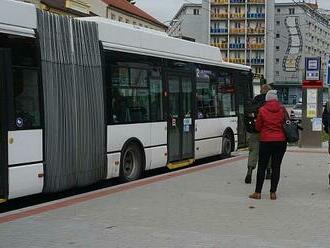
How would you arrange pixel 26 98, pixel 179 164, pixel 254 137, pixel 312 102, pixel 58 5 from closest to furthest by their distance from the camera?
pixel 26 98, pixel 254 137, pixel 179 164, pixel 312 102, pixel 58 5

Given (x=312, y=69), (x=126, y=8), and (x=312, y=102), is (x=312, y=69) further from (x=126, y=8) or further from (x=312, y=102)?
(x=126, y=8)

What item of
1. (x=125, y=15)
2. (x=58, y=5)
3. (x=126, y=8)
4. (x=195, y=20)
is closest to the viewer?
(x=58, y=5)

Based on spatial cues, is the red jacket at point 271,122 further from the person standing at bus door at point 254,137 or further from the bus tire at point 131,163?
the bus tire at point 131,163

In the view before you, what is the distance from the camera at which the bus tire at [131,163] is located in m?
11.9

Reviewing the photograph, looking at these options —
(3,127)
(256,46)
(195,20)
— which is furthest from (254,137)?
(195,20)

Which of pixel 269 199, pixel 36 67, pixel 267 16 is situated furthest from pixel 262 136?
pixel 267 16

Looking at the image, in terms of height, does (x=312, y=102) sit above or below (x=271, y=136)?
above

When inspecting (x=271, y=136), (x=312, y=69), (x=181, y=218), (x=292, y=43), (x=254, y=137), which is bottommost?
(x=181, y=218)

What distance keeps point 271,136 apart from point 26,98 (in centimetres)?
377

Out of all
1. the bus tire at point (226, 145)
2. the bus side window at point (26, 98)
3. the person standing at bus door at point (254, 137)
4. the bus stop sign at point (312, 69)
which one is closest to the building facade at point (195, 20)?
the bus stop sign at point (312, 69)

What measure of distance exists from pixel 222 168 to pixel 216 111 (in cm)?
268

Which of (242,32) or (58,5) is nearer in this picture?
(58,5)

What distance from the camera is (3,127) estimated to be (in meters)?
8.66

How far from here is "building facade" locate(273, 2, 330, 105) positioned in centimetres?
12744
